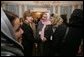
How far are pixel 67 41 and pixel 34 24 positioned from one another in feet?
0.62

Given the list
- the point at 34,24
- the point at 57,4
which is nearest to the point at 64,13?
the point at 57,4

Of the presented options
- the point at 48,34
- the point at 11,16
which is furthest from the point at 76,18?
the point at 11,16

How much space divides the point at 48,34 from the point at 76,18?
163mm

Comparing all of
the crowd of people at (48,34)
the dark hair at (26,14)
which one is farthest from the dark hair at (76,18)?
the dark hair at (26,14)

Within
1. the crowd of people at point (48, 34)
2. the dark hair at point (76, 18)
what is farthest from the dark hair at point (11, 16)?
the dark hair at point (76, 18)

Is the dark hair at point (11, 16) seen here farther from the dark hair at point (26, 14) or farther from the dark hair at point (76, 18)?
the dark hair at point (76, 18)

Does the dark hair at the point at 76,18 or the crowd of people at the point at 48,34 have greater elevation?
the dark hair at the point at 76,18

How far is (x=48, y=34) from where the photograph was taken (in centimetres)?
109

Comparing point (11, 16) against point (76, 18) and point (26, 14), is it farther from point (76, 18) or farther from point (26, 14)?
point (76, 18)

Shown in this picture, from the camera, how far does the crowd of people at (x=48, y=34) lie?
107 cm

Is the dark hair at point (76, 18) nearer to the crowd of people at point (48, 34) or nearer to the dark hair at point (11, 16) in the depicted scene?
the crowd of people at point (48, 34)

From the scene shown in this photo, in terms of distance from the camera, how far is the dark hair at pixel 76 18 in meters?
1.06

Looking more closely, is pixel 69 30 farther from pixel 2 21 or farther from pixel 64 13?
pixel 2 21

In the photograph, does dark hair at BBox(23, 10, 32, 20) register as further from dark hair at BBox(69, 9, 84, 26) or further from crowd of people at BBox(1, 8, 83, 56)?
dark hair at BBox(69, 9, 84, 26)
